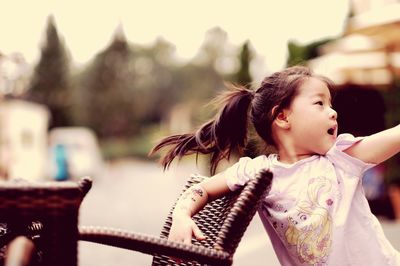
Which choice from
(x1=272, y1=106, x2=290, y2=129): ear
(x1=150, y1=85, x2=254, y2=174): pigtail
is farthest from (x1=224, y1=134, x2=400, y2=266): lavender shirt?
(x1=150, y1=85, x2=254, y2=174): pigtail

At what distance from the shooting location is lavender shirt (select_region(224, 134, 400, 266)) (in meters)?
2.19

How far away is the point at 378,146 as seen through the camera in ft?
7.28

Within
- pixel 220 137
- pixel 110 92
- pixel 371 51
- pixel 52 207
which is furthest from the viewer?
pixel 110 92

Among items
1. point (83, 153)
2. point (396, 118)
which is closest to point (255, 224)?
point (396, 118)

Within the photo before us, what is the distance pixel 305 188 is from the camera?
87.8 inches

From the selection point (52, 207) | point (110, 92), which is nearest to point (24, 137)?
point (52, 207)

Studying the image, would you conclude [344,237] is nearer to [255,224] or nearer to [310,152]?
[310,152]

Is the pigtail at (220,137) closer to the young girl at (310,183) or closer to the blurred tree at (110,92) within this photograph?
the young girl at (310,183)

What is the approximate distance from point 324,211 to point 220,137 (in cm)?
50

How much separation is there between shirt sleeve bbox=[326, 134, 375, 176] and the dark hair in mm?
227

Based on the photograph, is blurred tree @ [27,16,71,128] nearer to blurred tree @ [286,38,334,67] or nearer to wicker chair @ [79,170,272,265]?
blurred tree @ [286,38,334,67]

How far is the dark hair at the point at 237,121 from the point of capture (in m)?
2.45

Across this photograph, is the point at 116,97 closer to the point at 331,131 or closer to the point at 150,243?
the point at 331,131

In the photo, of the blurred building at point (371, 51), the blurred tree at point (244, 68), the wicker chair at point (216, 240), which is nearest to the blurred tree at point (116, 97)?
the blurred tree at point (244, 68)
